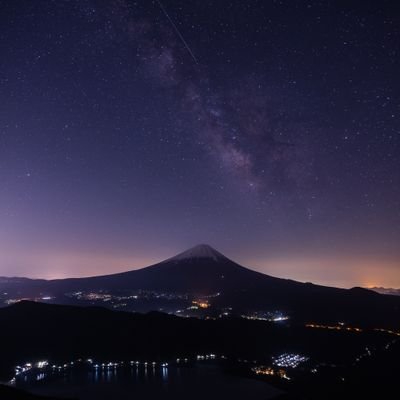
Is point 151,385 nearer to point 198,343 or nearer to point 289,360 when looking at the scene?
point 198,343

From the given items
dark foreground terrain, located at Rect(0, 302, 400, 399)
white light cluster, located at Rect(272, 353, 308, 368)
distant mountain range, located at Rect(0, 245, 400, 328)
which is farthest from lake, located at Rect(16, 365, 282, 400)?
distant mountain range, located at Rect(0, 245, 400, 328)

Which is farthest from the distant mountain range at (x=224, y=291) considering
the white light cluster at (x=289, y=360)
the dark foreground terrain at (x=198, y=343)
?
the white light cluster at (x=289, y=360)

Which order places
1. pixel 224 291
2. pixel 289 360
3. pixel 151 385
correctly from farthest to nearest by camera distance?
pixel 224 291 → pixel 289 360 → pixel 151 385

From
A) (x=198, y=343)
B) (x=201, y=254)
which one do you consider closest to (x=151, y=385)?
(x=198, y=343)

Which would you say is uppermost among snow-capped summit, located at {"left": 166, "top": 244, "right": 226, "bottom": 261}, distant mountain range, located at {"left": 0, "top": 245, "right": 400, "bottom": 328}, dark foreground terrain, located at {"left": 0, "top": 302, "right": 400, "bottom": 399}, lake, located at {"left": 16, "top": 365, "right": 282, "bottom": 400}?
snow-capped summit, located at {"left": 166, "top": 244, "right": 226, "bottom": 261}

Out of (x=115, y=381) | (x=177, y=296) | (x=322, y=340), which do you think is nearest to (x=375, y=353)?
(x=322, y=340)

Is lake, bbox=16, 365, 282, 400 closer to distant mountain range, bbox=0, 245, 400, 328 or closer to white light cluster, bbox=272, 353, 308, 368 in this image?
white light cluster, bbox=272, 353, 308, 368

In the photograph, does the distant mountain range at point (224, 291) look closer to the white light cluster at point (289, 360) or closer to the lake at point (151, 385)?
the white light cluster at point (289, 360)

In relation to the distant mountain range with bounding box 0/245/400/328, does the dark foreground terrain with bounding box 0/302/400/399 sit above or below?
below

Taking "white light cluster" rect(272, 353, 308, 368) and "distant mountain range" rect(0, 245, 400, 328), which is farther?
"distant mountain range" rect(0, 245, 400, 328)
